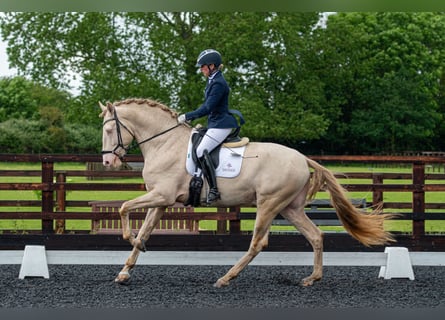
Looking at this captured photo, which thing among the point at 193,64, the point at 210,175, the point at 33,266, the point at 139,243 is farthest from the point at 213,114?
the point at 193,64

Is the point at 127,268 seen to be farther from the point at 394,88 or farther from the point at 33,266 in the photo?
the point at 394,88

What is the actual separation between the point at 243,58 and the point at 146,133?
70.0 ft

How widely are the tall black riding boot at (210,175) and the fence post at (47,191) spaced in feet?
10.0

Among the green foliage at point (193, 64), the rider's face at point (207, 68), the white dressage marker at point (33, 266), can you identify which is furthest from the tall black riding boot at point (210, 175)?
the green foliage at point (193, 64)

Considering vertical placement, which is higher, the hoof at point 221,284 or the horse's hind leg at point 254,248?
the horse's hind leg at point 254,248

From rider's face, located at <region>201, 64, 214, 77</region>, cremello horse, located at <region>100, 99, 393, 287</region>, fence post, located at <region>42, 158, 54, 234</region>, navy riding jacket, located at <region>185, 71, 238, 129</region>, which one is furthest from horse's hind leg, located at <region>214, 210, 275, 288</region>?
fence post, located at <region>42, 158, 54, 234</region>

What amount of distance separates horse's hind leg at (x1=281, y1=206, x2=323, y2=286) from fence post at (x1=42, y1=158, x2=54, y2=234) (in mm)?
3501

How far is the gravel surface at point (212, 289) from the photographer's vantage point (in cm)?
622

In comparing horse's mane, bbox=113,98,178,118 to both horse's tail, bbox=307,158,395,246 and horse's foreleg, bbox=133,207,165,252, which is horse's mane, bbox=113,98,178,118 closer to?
horse's foreleg, bbox=133,207,165,252

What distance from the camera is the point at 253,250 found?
712cm

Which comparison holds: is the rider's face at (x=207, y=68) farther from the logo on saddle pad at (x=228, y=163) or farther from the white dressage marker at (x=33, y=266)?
the white dressage marker at (x=33, y=266)

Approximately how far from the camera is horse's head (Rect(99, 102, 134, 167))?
7234 millimetres

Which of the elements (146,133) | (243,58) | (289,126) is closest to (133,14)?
(243,58)

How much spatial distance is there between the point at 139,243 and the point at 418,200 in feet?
14.1
